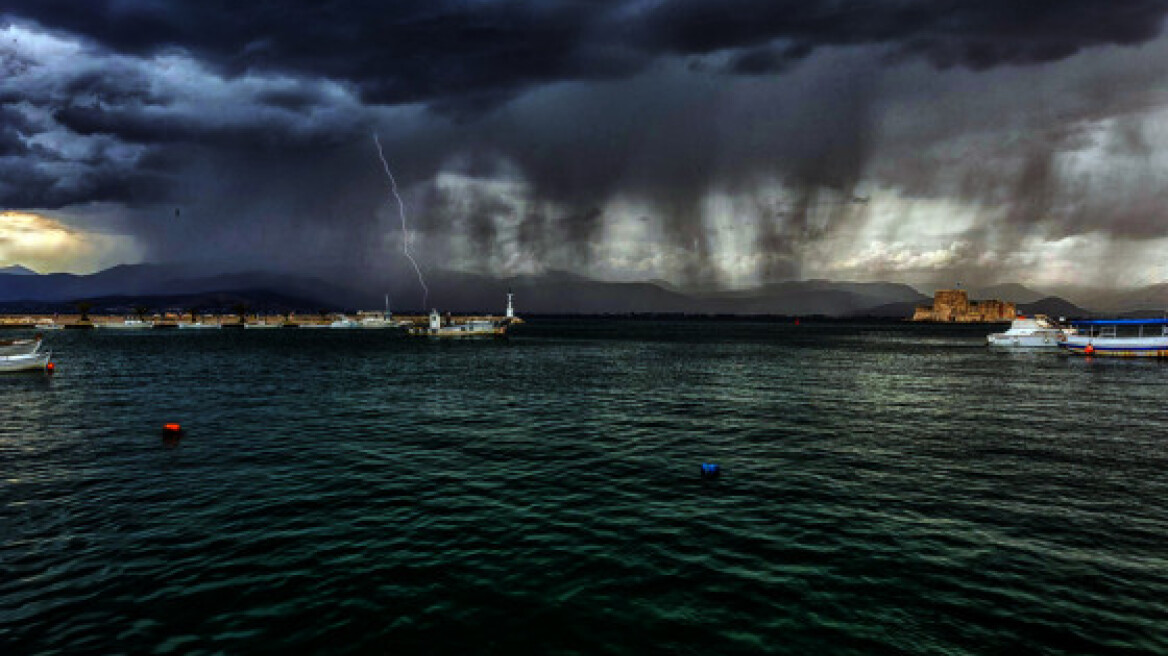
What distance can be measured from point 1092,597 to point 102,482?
103ft

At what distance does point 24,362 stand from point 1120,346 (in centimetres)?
Result: 15524

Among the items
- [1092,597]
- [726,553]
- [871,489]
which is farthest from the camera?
[871,489]

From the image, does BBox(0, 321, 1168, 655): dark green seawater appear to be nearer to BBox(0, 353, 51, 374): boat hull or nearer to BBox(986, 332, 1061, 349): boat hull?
BBox(0, 353, 51, 374): boat hull

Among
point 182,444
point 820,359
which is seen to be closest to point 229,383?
point 182,444

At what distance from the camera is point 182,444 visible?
26938 millimetres

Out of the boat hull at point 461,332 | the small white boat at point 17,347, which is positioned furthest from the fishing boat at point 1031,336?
the small white boat at point 17,347

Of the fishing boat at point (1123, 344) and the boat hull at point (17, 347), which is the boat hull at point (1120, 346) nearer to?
the fishing boat at point (1123, 344)

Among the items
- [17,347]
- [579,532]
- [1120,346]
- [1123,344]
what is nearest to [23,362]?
[17,347]

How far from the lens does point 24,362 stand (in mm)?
57812

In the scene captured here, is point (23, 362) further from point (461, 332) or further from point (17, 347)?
point (461, 332)

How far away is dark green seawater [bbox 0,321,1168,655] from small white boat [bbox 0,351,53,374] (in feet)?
106

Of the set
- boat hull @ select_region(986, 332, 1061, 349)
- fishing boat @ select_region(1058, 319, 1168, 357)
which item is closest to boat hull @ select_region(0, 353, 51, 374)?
fishing boat @ select_region(1058, 319, 1168, 357)

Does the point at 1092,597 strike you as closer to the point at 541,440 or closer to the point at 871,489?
the point at 871,489

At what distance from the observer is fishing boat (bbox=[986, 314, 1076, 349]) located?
106 m
